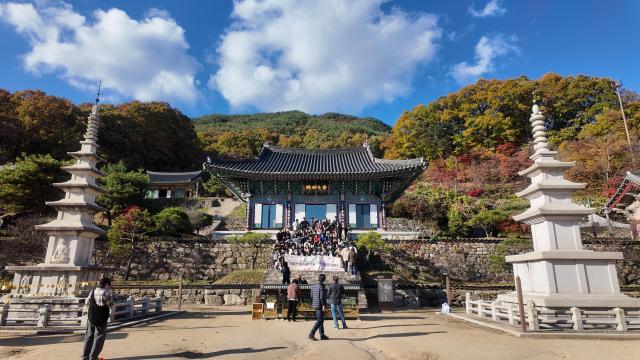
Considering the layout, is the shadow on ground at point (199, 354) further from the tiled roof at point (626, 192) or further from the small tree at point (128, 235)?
the tiled roof at point (626, 192)

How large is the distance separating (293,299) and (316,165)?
1848 centimetres

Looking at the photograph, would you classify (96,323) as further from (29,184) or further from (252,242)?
(29,184)

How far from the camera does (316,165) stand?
30.1 metres

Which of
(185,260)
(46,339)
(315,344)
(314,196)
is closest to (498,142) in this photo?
(314,196)

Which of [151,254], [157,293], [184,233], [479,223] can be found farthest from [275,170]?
[479,223]

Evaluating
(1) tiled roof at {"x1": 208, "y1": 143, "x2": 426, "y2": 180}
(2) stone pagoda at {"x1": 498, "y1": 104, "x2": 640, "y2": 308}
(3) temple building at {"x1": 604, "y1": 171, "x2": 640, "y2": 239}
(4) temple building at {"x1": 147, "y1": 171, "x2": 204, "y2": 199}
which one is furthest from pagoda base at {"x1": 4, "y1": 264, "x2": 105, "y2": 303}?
(4) temple building at {"x1": 147, "y1": 171, "x2": 204, "y2": 199}

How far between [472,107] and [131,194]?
1914 inches

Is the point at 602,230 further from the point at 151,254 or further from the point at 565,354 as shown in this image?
the point at 151,254

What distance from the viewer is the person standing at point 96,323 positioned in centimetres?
657

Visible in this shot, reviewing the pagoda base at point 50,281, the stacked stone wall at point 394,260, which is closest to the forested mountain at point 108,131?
the stacked stone wall at point 394,260

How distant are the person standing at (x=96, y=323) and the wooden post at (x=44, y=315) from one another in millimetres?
5370

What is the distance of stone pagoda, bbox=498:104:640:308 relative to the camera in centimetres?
1048

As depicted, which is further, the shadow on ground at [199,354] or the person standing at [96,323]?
the shadow on ground at [199,354]

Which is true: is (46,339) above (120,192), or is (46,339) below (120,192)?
below
